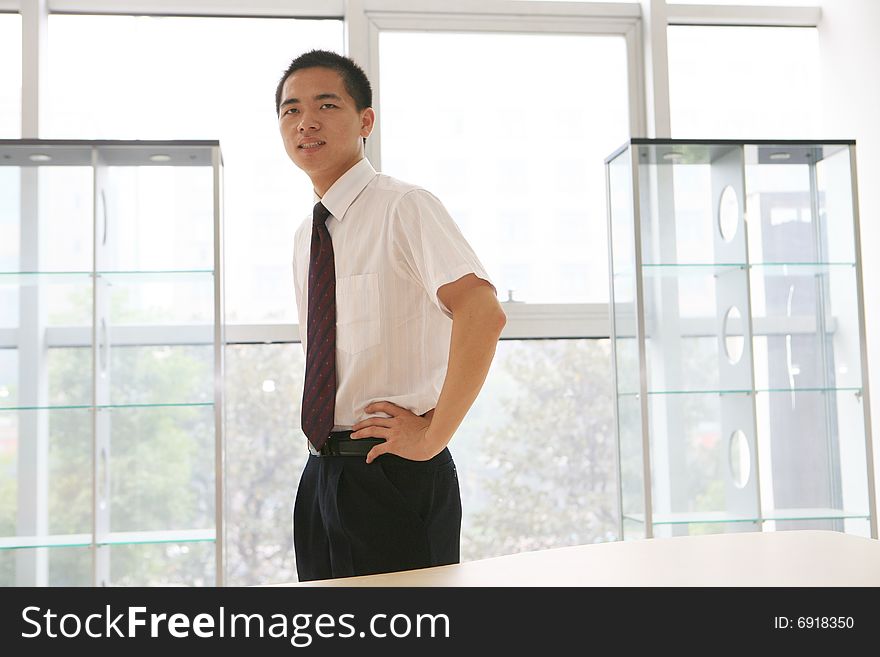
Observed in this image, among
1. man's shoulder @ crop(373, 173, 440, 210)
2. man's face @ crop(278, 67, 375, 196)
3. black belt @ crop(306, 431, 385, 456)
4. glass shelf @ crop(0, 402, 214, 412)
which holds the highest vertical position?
man's face @ crop(278, 67, 375, 196)

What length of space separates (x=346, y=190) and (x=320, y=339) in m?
0.34

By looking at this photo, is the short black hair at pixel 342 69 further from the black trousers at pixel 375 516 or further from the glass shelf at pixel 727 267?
the glass shelf at pixel 727 267

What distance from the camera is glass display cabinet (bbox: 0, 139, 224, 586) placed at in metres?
2.56

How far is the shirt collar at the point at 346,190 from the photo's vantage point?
6.39 ft

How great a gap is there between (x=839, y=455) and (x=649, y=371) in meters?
0.66

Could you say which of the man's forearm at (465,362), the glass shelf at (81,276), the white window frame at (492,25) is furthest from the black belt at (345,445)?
the white window frame at (492,25)

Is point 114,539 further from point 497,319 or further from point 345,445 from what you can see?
point 497,319

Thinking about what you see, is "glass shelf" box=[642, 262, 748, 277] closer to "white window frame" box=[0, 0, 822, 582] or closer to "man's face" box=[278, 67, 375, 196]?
"white window frame" box=[0, 0, 822, 582]

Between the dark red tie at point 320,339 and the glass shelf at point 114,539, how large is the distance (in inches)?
35.0

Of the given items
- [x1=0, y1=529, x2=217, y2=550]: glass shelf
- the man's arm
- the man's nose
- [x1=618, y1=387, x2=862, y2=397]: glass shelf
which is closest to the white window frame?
[x1=618, y1=387, x2=862, y2=397]: glass shelf

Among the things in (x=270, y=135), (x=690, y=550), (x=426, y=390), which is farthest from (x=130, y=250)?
(x=690, y=550)

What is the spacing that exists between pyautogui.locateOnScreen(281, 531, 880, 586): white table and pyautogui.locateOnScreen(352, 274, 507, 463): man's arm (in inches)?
21.2

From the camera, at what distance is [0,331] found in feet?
8.64

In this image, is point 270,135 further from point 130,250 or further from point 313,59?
point 313,59
